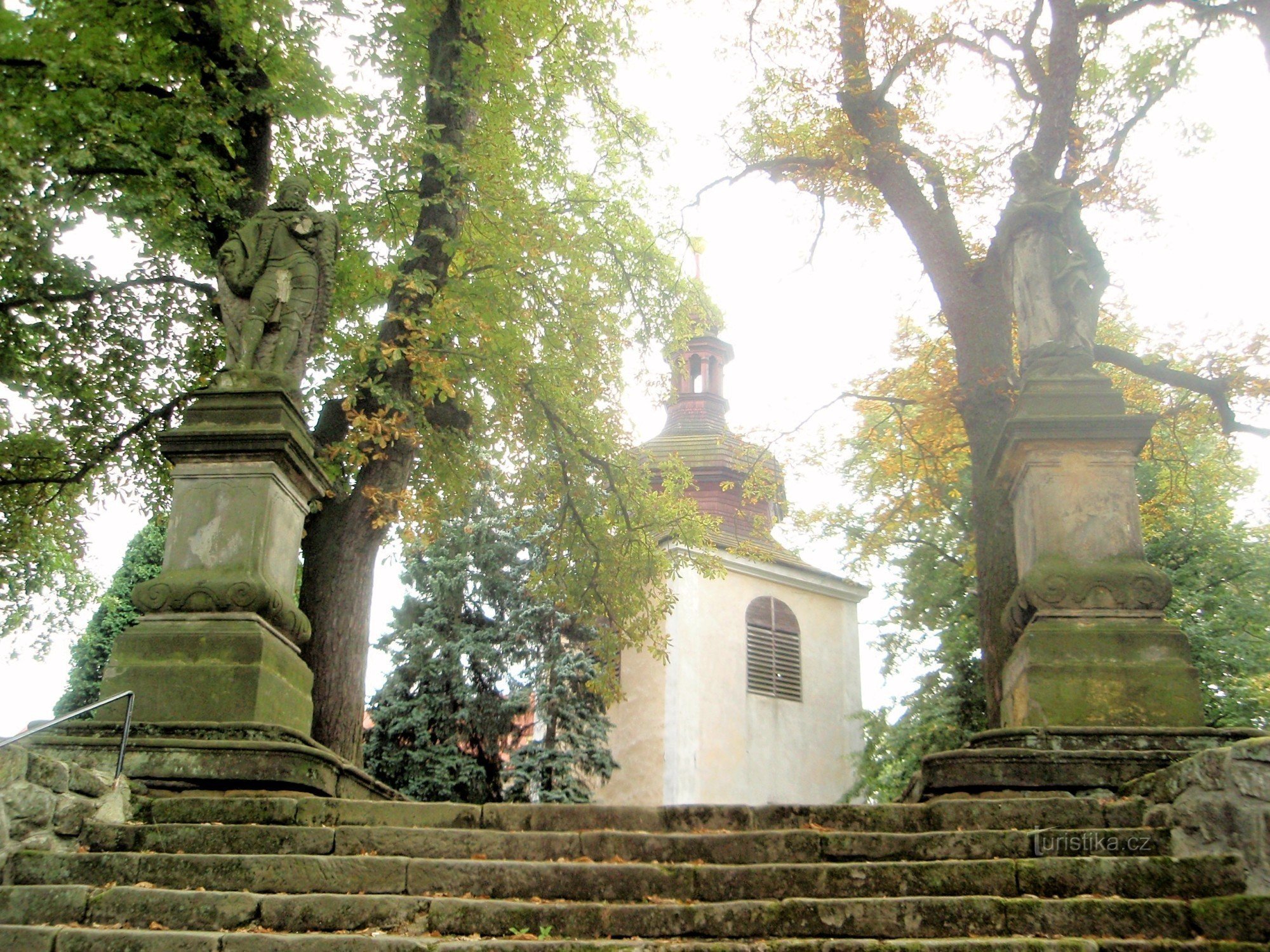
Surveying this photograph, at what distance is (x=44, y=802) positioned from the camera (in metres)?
5.70

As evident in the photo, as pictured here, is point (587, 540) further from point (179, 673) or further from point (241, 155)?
point (179, 673)

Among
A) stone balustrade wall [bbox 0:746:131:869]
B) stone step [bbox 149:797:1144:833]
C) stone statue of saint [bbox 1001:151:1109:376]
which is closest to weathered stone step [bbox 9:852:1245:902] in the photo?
stone balustrade wall [bbox 0:746:131:869]

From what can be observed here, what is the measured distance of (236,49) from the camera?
38.1ft

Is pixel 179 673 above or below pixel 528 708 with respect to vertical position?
below

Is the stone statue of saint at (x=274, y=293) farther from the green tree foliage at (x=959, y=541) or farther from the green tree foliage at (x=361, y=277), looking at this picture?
the green tree foliage at (x=959, y=541)

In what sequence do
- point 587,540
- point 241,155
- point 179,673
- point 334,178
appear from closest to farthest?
1. point 179,673
2. point 241,155
3. point 334,178
4. point 587,540

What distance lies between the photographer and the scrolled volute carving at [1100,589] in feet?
24.5

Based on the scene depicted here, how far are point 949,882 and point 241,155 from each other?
9782mm

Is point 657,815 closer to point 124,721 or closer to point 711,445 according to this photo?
point 124,721

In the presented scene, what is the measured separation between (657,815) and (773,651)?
21328 millimetres

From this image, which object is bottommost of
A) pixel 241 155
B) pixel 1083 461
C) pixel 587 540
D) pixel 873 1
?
pixel 1083 461

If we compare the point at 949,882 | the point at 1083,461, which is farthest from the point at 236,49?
the point at 949,882

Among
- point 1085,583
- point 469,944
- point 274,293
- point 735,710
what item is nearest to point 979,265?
point 1085,583

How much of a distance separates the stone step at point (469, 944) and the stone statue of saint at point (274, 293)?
13.9ft
